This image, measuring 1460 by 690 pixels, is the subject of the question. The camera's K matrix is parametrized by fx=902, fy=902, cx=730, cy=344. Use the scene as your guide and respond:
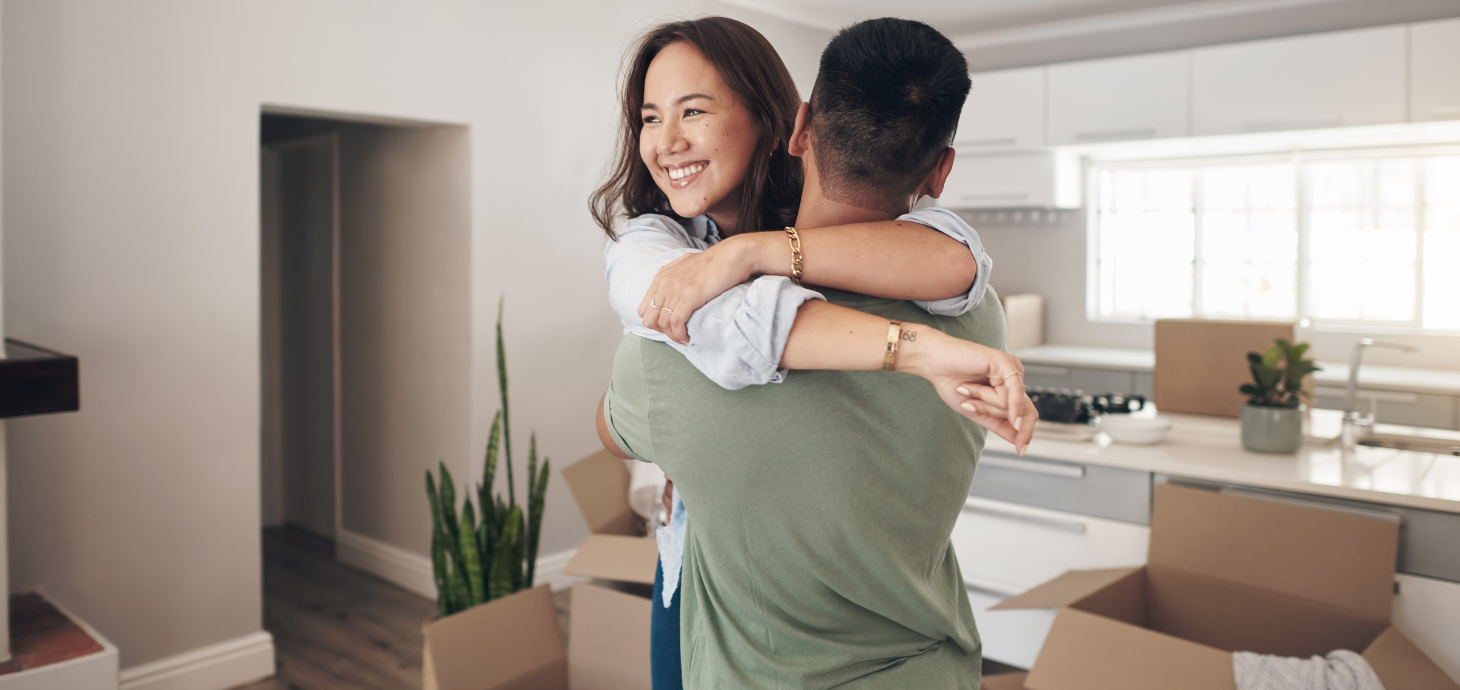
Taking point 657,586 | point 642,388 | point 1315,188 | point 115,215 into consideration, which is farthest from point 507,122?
point 1315,188

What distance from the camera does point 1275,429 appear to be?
2.22 metres

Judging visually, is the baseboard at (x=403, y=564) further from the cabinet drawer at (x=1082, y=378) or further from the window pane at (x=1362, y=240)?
the window pane at (x=1362, y=240)

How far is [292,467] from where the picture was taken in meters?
4.70

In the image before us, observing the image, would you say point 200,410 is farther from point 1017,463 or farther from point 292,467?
point 1017,463

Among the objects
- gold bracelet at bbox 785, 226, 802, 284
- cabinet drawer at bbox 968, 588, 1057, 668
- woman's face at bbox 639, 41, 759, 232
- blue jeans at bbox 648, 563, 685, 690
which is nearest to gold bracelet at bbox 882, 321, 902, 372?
gold bracelet at bbox 785, 226, 802, 284

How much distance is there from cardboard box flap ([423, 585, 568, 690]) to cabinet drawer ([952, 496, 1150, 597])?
100 centimetres

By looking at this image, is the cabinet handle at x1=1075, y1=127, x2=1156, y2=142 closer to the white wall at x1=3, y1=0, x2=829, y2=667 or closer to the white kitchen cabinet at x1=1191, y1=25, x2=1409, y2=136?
the white kitchen cabinet at x1=1191, y1=25, x2=1409, y2=136

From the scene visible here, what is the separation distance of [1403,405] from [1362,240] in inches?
43.9

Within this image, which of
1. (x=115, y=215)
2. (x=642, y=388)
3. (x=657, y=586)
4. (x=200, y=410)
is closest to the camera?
(x=642, y=388)

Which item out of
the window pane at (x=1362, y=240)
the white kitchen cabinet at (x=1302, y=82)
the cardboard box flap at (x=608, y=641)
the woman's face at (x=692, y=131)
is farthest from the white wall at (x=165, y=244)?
the window pane at (x=1362, y=240)

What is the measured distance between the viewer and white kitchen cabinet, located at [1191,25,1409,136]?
397 cm

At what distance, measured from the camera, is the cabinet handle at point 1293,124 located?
4086mm

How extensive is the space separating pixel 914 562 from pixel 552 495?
317cm

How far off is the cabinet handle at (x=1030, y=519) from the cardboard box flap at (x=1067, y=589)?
195 mm
